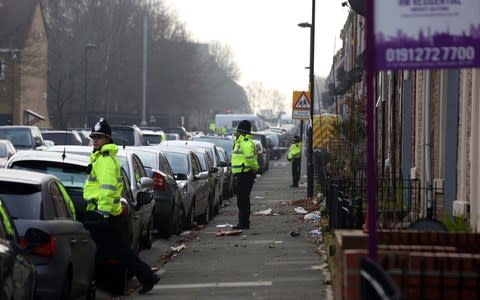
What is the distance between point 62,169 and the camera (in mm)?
13461

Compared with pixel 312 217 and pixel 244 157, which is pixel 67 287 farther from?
pixel 312 217

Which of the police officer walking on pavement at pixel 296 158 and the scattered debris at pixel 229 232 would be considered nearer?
the scattered debris at pixel 229 232

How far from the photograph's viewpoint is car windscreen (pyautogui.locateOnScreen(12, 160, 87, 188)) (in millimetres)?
13398

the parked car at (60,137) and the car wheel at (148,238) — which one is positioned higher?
the parked car at (60,137)

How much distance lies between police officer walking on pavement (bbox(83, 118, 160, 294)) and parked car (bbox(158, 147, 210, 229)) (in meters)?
8.13

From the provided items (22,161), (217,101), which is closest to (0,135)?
(22,161)

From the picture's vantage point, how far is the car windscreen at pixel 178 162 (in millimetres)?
22281

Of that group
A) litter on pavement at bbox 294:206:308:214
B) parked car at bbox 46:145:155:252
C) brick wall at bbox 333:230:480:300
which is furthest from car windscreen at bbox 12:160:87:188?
litter on pavement at bbox 294:206:308:214

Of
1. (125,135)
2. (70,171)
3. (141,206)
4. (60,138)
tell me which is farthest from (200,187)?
(60,138)

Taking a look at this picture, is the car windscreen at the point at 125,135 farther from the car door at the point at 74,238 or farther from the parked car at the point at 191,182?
the car door at the point at 74,238

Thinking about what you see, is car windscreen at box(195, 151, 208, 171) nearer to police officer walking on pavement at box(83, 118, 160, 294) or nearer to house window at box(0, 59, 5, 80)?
police officer walking on pavement at box(83, 118, 160, 294)

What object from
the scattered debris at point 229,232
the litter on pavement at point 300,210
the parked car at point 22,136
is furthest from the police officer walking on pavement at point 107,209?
the parked car at point 22,136

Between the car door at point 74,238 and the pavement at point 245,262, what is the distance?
1.44m

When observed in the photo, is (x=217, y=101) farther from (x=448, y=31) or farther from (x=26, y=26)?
(x=448, y=31)
